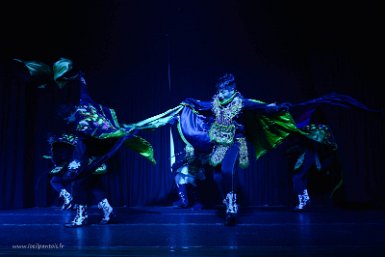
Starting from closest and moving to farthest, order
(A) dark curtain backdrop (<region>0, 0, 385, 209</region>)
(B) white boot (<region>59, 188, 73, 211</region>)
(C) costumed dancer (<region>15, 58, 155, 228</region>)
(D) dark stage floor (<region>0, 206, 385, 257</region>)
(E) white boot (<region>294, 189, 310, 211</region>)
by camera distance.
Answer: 1. (D) dark stage floor (<region>0, 206, 385, 257</region>)
2. (C) costumed dancer (<region>15, 58, 155, 228</region>)
3. (E) white boot (<region>294, 189, 310, 211</region>)
4. (B) white boot (<region>59, 188, 73, 211</region>)
5. (A) dark curtain backdrop (<region>0, 0, 385, 209</region>)

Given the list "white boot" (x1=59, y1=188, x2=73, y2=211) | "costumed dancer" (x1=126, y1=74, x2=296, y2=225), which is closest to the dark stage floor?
"costumed dancer" (x1=126, y1=74, x2=296, y2=225)

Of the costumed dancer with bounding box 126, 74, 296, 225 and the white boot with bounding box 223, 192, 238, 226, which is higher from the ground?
the costumed dancer with bounding box 126, 74, 296, 225

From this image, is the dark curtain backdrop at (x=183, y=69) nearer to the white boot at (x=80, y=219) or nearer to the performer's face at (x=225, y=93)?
the performer's face at (x=225, y=93)

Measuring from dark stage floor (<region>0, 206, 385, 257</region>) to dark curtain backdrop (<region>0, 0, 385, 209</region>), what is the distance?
219 centimetres

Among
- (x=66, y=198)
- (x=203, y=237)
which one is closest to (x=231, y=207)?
(x=203, y=237)

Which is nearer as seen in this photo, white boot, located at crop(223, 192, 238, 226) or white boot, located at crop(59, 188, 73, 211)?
white boot, located at crop(223, 192, 238, 226)

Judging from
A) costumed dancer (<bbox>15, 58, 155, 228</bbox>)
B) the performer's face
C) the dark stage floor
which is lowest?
the dark stage floor

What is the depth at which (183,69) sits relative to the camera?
6559 mm

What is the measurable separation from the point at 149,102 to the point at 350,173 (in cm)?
379

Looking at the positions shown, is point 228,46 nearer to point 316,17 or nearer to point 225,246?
point 316,17

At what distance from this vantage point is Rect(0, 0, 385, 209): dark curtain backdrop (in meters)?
6.09

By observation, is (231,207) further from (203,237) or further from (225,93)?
(225,93)

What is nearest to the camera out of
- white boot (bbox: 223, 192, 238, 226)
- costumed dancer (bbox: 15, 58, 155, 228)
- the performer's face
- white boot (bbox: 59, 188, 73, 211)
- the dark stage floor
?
the dark stage floor

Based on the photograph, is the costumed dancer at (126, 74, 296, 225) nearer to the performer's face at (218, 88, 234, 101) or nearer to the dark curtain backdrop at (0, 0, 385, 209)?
the performer's face at (218, 88, 234, 101)
